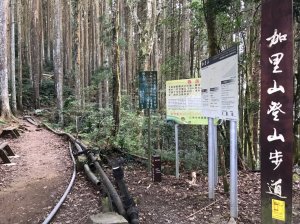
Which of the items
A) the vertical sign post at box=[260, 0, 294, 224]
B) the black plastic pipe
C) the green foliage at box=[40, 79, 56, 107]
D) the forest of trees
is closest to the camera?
the vertical sign post at box=[260, 0, 294, 224]

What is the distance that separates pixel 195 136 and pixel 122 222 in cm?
635

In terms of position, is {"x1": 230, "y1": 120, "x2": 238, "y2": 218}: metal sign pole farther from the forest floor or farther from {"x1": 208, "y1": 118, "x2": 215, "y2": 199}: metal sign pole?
{"x1": 208, "y1": 118, "x2": 215, "y2": 199}: metal sign pole

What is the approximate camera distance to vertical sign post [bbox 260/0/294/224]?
2.84 metres

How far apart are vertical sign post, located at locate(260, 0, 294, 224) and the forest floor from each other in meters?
1.67

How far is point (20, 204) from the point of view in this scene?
5.28 meters

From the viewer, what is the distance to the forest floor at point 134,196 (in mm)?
4711

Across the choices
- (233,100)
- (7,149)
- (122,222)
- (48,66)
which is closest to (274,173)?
(233,100)

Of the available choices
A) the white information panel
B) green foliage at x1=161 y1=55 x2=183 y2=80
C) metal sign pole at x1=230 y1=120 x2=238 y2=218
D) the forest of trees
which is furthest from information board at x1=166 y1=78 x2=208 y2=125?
green foliage at x1=161 y1=55 x2=183 y2=80

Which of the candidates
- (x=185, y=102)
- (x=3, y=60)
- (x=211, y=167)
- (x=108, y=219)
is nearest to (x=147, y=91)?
(x=185, y=102)

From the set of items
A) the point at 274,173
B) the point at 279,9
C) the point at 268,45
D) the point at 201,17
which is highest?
the point at 201,17

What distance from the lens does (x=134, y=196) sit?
5.52 meters

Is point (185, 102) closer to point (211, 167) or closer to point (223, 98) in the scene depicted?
point (211, 167)

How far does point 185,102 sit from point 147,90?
3.38ft

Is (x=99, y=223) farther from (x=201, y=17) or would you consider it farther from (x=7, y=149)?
(x=201, y=17)
